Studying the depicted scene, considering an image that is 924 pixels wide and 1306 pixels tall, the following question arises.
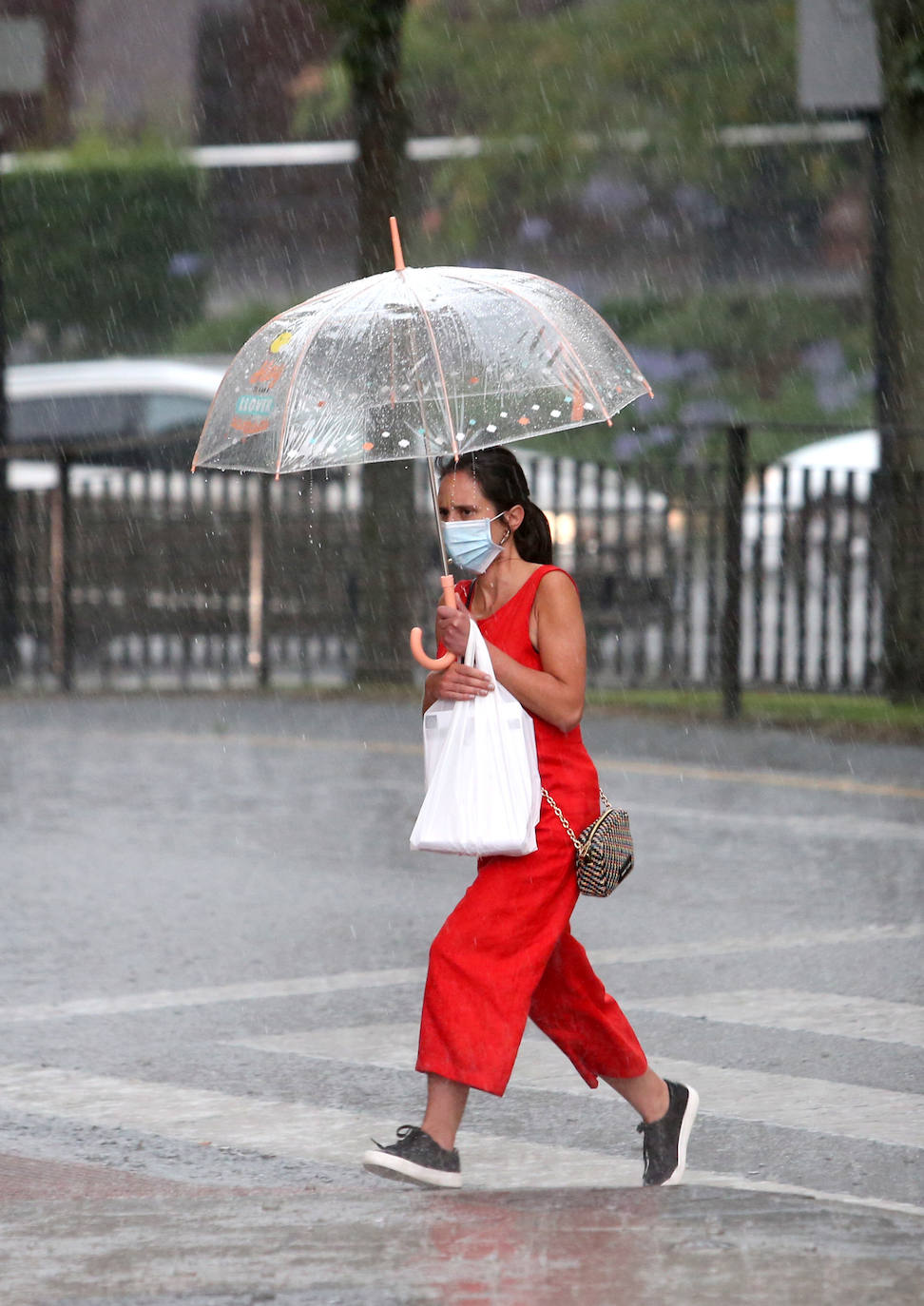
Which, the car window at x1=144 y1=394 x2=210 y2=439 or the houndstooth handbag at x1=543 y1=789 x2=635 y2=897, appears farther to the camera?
the car window at x1=144 y1=394 x2=210 y2=439

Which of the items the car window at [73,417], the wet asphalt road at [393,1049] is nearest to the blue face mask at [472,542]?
the wet asphalt road at [393,1049]

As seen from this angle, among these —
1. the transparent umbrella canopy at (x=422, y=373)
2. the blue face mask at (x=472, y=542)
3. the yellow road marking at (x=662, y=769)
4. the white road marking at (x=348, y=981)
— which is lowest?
the yellow road marking at (x=662, y=769)

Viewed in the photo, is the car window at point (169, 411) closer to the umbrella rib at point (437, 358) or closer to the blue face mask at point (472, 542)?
the umbrella rib at point (437, 358)

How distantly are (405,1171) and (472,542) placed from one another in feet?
4.11

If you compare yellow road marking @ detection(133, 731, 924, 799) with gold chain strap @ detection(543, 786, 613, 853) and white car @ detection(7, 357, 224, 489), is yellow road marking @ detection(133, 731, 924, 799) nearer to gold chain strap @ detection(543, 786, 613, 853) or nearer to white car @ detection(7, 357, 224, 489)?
gold chain strap @ detection(543, 786, 613, 853)

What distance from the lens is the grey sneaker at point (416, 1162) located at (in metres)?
4.52

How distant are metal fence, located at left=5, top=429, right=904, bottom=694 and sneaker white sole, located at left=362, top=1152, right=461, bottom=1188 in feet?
30.4

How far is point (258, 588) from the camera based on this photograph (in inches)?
621

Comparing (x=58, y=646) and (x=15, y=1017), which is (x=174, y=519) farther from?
(x=15, y=1017)

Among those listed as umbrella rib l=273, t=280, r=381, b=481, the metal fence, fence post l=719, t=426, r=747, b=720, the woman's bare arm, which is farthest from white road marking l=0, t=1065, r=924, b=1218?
the metal fence

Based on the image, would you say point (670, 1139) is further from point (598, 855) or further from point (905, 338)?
point (905, 338)

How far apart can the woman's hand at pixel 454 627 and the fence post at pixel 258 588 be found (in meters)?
11.1

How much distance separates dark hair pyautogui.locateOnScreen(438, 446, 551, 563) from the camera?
15.6 feet

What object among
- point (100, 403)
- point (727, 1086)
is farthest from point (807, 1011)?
point (100, 403)
